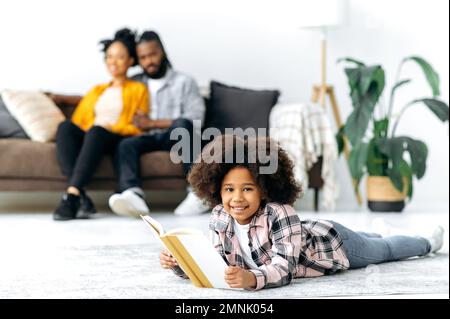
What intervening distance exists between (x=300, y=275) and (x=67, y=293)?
0.58 m

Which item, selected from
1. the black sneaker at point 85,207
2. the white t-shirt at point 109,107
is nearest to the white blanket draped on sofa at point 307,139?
the white t-shirt at point 109,107

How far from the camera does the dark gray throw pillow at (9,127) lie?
430 cm

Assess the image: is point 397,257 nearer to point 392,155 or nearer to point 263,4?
point 392,155

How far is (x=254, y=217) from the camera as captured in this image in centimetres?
194

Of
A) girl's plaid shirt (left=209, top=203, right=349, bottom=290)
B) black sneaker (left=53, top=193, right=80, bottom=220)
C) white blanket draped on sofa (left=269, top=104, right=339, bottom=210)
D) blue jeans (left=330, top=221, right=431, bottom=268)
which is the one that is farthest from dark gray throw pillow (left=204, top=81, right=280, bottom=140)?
girl's plaid shirt (left=209, top=203, right=349, bottom=290)

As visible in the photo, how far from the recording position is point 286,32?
5.09 meters

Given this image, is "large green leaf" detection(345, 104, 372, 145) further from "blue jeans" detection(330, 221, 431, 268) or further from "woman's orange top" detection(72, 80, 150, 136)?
"blue jeans" detection(330, 221, 431, 268)

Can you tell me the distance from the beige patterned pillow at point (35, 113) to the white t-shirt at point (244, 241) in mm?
2465

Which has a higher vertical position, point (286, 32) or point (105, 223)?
point (286, 32)

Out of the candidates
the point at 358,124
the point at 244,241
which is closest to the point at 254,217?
the point at 244,241

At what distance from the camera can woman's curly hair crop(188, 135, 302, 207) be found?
1905 mm

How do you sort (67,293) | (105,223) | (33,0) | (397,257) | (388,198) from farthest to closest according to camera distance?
(33,0), (388,198), (105,223), (397,257), (67,293)
